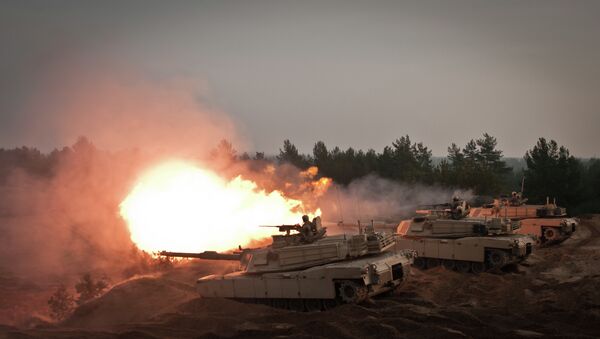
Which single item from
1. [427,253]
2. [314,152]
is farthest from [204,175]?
[314,152]

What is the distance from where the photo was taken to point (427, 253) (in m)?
22.5

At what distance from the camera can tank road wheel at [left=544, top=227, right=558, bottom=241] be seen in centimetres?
2865

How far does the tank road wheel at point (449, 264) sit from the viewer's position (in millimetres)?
22031

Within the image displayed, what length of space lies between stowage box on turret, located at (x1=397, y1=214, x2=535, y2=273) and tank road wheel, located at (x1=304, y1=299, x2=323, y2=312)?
814 cm

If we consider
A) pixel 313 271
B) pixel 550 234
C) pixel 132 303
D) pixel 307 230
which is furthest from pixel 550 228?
pixel 132 303

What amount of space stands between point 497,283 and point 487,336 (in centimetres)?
768

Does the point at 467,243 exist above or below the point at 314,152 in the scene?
below

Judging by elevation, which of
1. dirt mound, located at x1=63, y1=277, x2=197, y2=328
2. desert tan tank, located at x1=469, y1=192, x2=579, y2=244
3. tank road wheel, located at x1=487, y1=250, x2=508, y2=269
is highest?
desert tan tank, located at x1=469, y1=192, x2=579, y2=244

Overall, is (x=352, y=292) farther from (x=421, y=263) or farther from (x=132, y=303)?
(x=421, y=263)

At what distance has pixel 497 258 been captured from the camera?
20938 mm

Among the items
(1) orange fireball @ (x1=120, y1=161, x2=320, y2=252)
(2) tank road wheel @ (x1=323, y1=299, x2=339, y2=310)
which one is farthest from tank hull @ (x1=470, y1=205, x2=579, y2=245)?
(2) tank road wheel @ (x1=323, y1=299, x2=339, y2=310)

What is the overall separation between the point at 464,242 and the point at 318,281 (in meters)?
8.61

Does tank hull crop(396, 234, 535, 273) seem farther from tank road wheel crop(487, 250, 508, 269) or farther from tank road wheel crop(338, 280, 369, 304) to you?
tank road wheel crop(338, 280, 369, 304)

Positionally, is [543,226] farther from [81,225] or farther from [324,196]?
[81,225]
